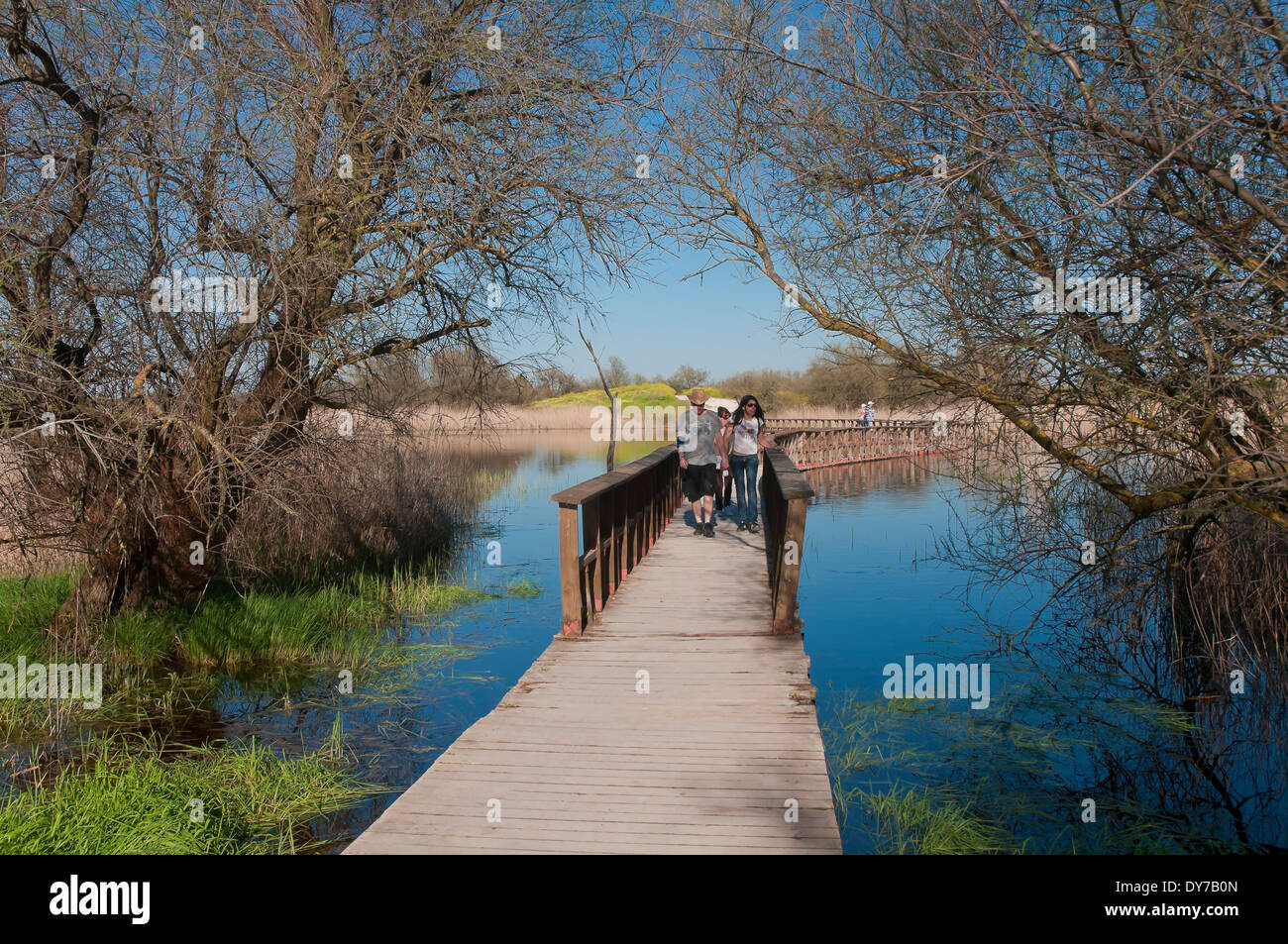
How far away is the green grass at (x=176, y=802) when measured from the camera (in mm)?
5168

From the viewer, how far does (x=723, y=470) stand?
12.4 m

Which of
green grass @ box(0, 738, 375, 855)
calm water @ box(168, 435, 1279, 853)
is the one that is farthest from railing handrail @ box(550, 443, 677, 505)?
green grass @ box(0, 738, 375, 855)

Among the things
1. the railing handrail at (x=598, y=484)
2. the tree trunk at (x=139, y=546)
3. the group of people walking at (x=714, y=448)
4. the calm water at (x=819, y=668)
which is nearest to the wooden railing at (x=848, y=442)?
the calm water at (x=819, y=668)

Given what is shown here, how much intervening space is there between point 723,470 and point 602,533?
4.37 metres

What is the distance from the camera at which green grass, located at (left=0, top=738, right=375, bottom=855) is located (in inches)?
203

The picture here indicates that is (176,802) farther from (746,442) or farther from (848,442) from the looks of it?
(848,442)

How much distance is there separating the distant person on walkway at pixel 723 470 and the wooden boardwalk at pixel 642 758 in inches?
163

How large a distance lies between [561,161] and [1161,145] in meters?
5.37

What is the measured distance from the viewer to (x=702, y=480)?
11.6 m

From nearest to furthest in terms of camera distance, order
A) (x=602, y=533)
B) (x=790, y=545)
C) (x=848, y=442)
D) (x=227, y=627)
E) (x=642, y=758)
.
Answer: (x=642, y=758) < (x=790, y=545) < (x=602, y=533) < (x=227, y=627) < (x=848, y=442)

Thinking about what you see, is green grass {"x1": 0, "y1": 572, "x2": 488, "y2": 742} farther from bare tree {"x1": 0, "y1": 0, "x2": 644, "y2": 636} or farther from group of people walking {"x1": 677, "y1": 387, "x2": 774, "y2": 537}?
group of people walking {"x1": 677, "y1": 387, "x2": 774, "y2": 537}

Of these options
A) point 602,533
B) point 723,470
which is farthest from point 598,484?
point 723,470

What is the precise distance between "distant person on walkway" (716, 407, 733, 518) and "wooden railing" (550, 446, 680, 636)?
826 millimetres
